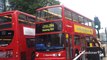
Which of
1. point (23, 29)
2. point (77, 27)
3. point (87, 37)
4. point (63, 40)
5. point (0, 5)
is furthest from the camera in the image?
point (0, 5)

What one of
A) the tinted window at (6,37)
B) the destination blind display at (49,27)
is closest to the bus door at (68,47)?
the destination blind display at (49,27)

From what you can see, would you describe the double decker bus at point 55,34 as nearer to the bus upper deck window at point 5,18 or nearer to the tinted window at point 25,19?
the tinted window at point 25,19

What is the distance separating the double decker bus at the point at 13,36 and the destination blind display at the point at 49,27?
1044 mm

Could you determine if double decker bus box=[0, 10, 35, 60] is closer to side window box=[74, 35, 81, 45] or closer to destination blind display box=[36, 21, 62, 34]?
destination blind display box=[36, 21, 62, 34]

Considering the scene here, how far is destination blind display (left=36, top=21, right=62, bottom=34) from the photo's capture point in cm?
1638

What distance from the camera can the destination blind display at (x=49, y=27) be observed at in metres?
16.4

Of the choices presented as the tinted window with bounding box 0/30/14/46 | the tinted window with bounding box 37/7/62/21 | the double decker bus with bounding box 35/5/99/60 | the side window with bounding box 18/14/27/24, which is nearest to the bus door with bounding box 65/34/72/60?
the double decker bus with bounding box 35/5/99/60

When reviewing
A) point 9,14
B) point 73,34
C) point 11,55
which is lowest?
point 11,55

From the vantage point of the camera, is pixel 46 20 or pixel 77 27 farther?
pixel 77 27

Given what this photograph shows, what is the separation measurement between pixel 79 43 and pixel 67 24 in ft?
9.09

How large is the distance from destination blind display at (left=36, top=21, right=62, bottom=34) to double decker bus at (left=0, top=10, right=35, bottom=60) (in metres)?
1.04

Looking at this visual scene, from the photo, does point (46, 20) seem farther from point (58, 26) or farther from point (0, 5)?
point (0, 5)

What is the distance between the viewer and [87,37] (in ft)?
70.6

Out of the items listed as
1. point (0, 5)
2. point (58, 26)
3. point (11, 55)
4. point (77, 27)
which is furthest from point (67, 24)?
point (0, 5)
